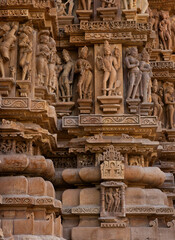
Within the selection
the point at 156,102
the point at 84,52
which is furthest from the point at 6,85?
the point at 156,102

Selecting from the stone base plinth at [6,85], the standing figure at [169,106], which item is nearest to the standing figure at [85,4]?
the stone base plinth at [6,85]

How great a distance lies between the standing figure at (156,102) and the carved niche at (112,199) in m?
5.34

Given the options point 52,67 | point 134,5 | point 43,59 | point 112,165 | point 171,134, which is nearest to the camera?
point 112,165

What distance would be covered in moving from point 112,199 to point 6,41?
15.5ft

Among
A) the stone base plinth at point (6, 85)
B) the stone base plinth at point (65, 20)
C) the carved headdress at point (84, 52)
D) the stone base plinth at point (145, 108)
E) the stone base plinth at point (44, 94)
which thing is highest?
the stone base plinth at point (65, 20)

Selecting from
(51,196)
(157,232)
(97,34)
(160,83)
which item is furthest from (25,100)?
(160,83)

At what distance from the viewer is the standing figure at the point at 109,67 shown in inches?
514

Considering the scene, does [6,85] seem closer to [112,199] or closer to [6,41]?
[6,41]

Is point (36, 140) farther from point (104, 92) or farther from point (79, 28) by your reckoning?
point (79, 28)

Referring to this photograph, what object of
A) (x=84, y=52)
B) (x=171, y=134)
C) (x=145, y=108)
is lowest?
(x=171, y=134)

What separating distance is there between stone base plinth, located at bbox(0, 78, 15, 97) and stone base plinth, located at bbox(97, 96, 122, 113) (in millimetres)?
2578

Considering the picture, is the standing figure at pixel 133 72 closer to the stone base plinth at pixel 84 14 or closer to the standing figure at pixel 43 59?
the stone base plinth at pixel 84 14

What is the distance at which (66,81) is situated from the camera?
1345 centimetres

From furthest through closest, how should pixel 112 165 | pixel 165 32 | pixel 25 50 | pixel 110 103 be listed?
pixel 165 32 < pixel 110 103 < pixel 25 50 < pixel 112 165
